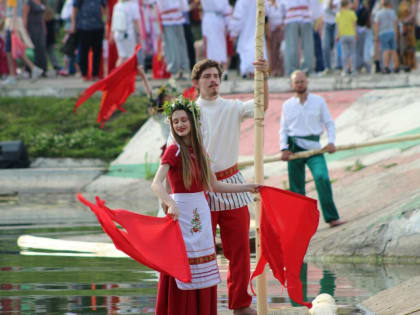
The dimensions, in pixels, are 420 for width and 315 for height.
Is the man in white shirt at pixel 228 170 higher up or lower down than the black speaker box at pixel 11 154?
higher up

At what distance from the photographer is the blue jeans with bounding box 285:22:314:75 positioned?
18.7 m

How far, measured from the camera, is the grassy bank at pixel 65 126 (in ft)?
60.8

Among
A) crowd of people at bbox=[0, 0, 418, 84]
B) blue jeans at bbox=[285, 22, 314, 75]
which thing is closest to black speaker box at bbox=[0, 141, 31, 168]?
crowd of people at bbox=[0, 0, 418, 84]

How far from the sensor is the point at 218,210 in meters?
7.38

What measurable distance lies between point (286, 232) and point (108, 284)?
249 cm

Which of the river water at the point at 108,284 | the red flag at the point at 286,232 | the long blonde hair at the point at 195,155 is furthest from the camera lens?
the river water at the point at 108,284

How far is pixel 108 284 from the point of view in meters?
8.85

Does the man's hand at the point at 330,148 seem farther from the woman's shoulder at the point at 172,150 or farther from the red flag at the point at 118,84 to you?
the woman's shoulder at the point at 172,150

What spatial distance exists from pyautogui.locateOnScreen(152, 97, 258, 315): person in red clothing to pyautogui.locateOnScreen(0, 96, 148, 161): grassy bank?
11710 millimetres

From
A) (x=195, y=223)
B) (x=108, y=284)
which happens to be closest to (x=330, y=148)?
(x=108, y=284)

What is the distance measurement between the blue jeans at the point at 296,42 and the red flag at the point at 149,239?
1253 cm

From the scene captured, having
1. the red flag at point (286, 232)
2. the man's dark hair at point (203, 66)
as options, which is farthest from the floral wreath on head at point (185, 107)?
the man's dark hair at point (203, 66)

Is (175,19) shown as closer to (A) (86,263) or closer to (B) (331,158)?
(B) (331,158)

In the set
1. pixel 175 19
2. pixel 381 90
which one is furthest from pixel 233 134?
pixel 175 19
